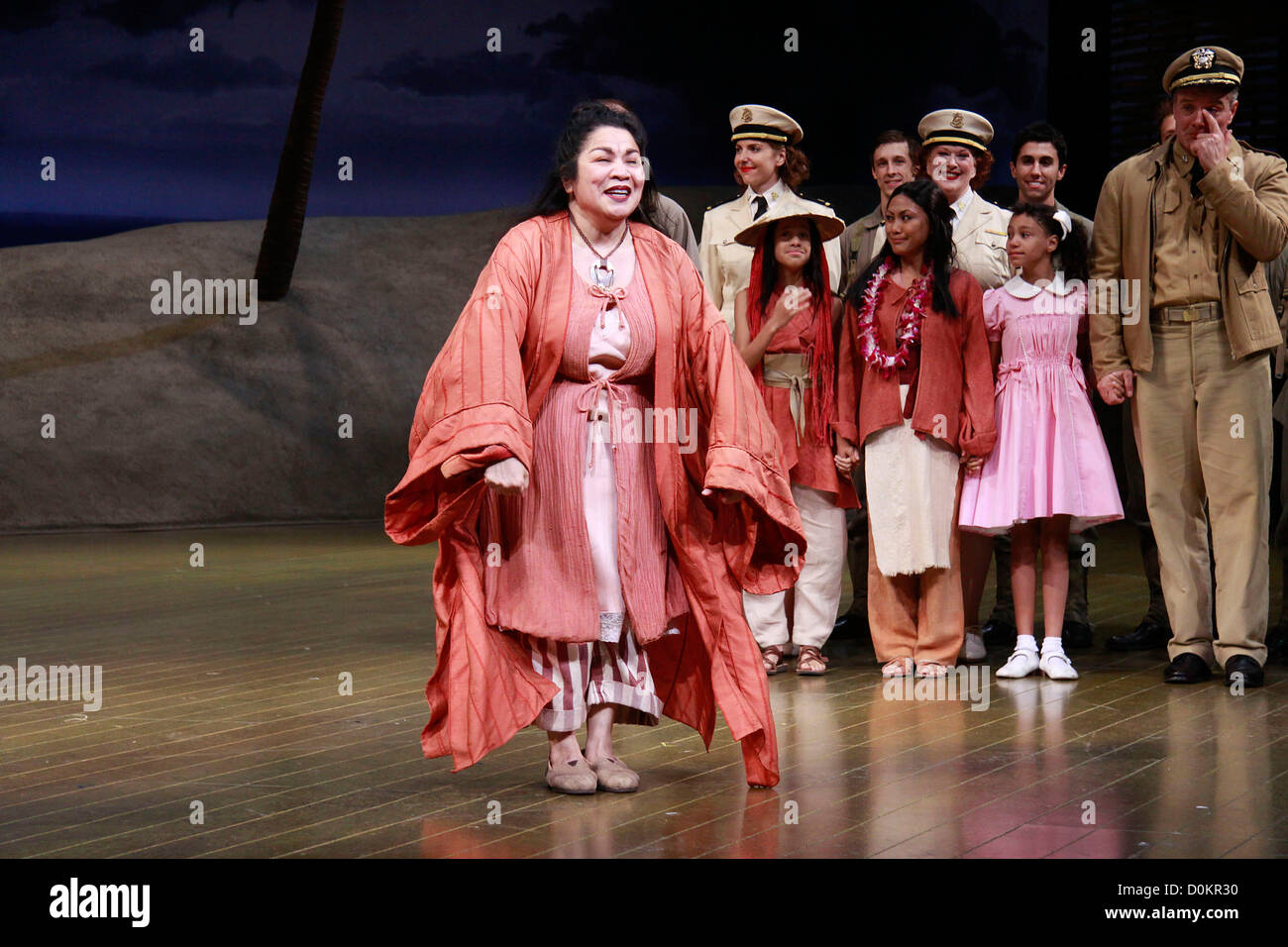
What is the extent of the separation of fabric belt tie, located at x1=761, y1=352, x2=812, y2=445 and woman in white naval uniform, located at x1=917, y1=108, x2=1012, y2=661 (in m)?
0.73

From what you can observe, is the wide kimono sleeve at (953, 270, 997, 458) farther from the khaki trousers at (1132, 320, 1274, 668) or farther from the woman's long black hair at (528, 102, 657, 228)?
the woman's long black hair at (528, 102, 657, 228)

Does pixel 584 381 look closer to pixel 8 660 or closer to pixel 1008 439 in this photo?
pixel 1008 439

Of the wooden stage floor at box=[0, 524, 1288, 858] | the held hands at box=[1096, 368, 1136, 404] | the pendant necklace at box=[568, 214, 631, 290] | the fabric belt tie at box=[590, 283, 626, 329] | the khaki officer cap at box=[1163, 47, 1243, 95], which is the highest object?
the khaki officer cap at box=[1163, 47, 1243, 95]

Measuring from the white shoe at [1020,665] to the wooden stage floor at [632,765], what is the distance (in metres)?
0.10

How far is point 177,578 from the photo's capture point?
26.5 ft

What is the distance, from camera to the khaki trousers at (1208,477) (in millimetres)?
4711

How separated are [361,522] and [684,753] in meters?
8.77

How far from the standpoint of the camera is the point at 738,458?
3.37m

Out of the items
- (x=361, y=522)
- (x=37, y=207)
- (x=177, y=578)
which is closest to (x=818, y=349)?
(x=177, y=578)

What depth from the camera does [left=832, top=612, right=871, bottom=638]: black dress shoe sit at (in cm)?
598

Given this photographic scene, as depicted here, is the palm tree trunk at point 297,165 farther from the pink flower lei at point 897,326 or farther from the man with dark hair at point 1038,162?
the pink flower lei at point 897,326

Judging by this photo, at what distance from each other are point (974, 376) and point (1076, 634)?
3.95 feet

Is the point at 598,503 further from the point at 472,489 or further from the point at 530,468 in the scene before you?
the point at 472,489

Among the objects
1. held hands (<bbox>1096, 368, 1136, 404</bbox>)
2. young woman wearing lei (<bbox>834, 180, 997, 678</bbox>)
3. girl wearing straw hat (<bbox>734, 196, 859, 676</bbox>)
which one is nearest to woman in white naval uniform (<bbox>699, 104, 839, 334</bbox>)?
girl wearing straw hat (<bbox>734, 196, 859, 676</bbox>)
